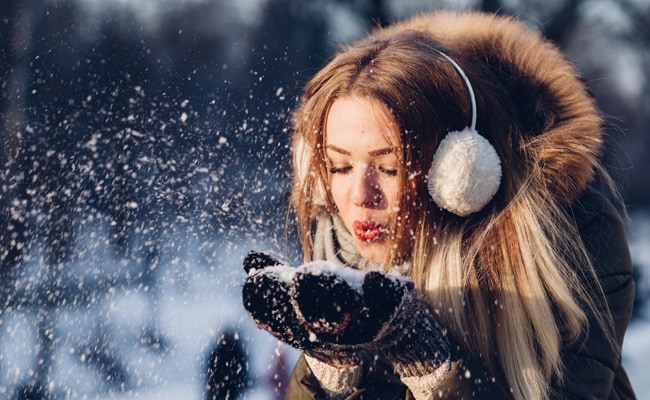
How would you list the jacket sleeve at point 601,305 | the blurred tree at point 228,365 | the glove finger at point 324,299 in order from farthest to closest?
the blurred tree at point 228,365 → the jacket sleeve at point 601,305 → the glove finger at point 324,299

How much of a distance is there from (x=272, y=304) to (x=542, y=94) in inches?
39.6

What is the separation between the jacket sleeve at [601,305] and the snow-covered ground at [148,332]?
210 cm

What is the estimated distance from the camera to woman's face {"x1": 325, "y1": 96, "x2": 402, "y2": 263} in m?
1.92

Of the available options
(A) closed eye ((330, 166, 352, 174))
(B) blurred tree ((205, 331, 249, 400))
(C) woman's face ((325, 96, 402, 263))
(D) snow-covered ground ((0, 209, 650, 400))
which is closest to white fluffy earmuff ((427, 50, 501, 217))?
(C) woman's face ((325, 96, 402, 263))

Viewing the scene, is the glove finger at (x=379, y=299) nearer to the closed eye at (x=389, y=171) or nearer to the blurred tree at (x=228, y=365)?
the closed eye at (x=389, y=171)

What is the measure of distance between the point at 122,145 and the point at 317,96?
9.74 ft

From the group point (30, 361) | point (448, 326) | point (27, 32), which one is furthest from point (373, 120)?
point (27, 32)

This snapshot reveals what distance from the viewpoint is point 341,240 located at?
2.32 metres

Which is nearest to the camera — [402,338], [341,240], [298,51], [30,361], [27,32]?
[402,338]

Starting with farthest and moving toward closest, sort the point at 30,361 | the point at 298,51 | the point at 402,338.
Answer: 1. the point at 298,51
2. the point at 30,361
3. the point at 402,338

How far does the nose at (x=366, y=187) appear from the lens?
6.32 feet

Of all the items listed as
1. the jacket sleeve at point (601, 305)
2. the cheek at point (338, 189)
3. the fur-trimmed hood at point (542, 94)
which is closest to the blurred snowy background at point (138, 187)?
A: the cheek at point (338, 189)

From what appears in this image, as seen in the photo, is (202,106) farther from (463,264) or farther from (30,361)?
(463,264)

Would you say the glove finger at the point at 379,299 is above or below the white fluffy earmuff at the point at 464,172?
below
